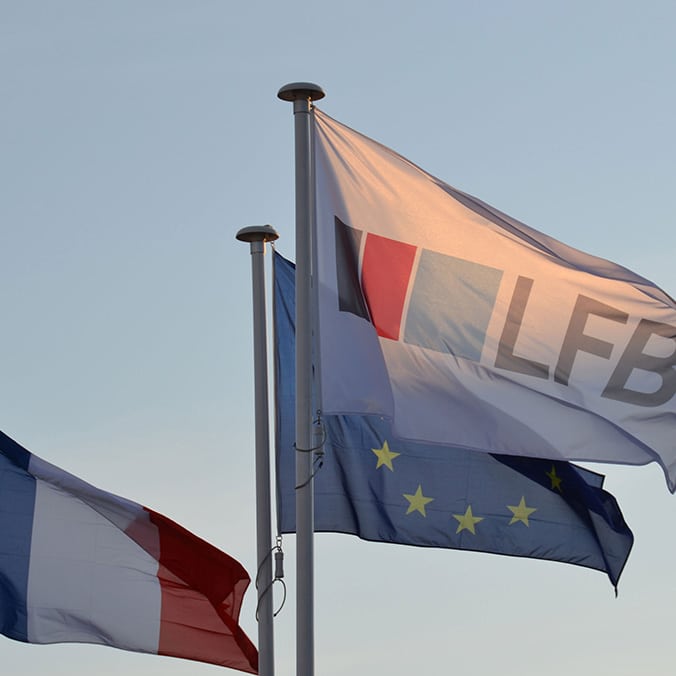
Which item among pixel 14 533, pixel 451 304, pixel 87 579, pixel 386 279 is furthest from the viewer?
pixel 14 533

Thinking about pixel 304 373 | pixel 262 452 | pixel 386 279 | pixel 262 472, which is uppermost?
pixel 386 279

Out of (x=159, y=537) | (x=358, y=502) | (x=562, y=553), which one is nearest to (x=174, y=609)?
(x=159, y=537)

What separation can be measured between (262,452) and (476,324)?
266 centimetres

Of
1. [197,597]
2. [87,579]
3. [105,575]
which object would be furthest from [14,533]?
[197,597]

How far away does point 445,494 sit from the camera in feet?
51.0

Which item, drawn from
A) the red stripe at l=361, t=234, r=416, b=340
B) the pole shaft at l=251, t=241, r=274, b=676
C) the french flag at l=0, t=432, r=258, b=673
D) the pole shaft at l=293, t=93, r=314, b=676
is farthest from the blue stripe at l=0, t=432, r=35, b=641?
the red stripe at l=361, t=234, r=416, b=340

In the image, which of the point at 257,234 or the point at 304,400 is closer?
the point at 304,400

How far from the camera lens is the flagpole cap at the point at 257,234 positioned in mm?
14891

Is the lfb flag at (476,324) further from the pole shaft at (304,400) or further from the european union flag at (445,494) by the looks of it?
the european union flag at (445,494)

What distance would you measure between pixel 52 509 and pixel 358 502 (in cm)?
381

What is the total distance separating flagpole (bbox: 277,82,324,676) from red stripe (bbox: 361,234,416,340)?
0.64 metres

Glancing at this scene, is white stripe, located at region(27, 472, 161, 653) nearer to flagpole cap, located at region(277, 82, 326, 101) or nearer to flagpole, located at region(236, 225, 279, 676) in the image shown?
flagpole, located at region(236, 225, 279, 676)

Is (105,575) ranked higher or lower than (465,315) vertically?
lower

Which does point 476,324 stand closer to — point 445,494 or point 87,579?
point 445,494
